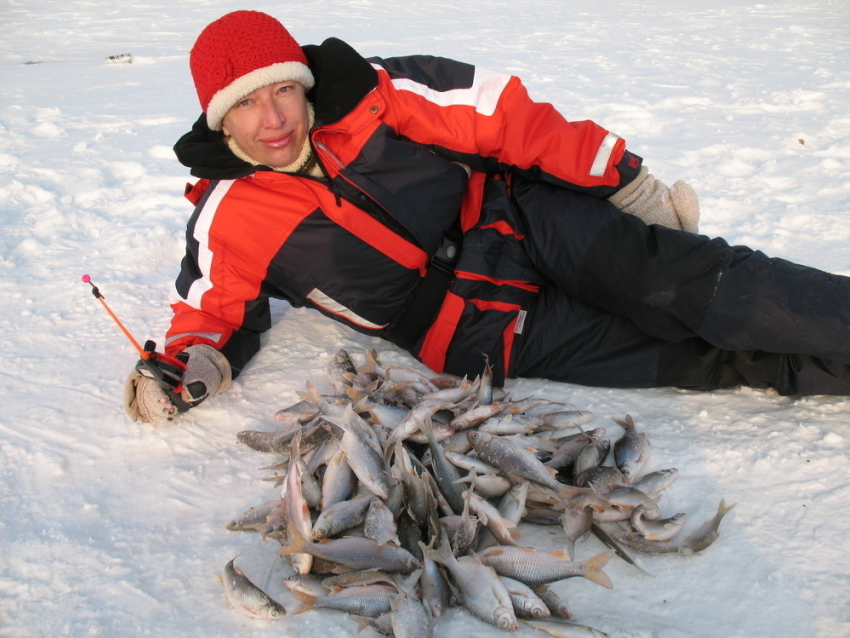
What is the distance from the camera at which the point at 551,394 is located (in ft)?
10.8

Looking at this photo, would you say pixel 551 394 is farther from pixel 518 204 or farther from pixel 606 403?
pixel 518 204

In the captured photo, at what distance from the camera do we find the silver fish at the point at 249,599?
217 cm

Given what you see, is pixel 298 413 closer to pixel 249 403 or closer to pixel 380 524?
pixel 249 403

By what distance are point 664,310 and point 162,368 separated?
7.56 feet

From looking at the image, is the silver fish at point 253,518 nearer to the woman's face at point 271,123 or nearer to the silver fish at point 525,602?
the silver fish at point 525,602

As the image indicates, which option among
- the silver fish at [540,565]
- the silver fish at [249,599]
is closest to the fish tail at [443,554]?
the silver fish at [540,565]

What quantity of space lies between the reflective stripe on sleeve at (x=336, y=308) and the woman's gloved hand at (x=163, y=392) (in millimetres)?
602

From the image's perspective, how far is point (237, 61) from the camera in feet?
9.18

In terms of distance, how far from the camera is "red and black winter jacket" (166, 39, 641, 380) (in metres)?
3.01

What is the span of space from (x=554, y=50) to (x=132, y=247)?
696cm

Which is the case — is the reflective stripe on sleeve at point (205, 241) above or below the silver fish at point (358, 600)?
above

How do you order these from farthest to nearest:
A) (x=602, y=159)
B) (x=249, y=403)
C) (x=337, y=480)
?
(x=249, y=403) → (x=602, y=159) → (x=337, y=480)

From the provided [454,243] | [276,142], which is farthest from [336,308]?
[276,142]

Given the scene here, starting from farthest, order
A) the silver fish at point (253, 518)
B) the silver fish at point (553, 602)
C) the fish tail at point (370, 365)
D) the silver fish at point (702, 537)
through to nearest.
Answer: the fish tail at point (370, 365) → the silver fish at point (253, 518) → the silver fish at point (702, 537) → the silver fish at point (553, 602)
